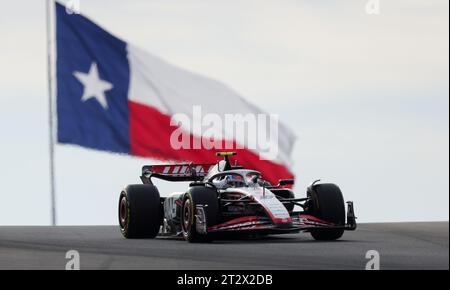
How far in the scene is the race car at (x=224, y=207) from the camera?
68.1 feet

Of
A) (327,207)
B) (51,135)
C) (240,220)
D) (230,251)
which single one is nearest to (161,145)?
(51,135)

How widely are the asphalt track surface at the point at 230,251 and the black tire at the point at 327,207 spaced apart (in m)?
0.34

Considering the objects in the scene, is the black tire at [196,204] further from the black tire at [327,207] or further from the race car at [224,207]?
the black tire at [327,207]

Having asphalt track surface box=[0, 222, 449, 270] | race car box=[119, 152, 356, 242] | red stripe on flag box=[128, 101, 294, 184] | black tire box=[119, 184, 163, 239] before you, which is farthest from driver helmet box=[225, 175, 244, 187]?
red stripe on flag box=[128, 101, 294, 184]

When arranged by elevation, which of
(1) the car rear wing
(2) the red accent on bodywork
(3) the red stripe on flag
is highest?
(3) the red stripe on flag

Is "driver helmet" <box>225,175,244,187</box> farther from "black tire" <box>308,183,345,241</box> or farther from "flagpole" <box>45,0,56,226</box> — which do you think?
"flagpole" <box>45,0,56,226</box>

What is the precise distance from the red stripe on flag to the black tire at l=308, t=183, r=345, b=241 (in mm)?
7580

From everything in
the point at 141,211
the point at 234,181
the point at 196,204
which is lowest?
the point at 141,211

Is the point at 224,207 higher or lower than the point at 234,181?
lower

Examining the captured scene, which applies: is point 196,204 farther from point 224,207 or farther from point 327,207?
point 327,207

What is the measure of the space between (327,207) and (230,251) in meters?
3.65

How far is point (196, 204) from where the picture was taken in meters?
20.8

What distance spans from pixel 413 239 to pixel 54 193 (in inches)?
417

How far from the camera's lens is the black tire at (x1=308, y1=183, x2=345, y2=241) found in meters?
21.8
